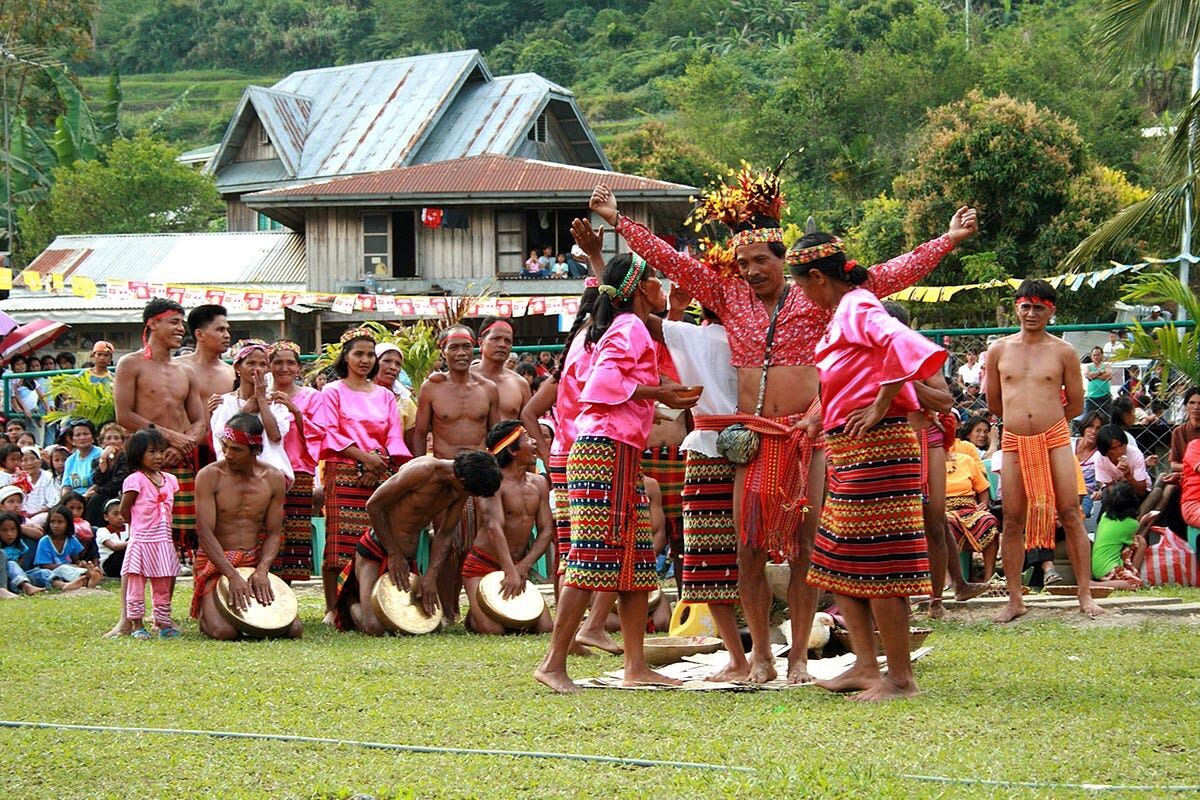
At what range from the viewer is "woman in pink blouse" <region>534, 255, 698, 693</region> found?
670cm

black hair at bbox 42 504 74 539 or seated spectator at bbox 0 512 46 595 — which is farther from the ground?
black hair at bbox 42 504 74 539

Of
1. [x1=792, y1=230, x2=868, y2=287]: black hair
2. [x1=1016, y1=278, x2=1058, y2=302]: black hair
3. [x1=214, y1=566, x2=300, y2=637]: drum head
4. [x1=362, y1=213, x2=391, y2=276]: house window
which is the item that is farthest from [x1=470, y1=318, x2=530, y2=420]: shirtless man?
[x1=362, y1=213, x2=391, y2=276]: house window

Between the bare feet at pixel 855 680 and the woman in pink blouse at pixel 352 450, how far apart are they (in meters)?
4.42

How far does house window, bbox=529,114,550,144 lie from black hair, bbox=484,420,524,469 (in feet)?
104

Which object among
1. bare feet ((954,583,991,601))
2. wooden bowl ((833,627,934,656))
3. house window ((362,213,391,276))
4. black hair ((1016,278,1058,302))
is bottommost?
wooden bowl ((833,627,934,656))

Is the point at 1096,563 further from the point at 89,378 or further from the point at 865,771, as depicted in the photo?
the point at 89,378

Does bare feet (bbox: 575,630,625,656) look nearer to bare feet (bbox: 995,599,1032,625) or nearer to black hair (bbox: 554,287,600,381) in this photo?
black hair (bbox: 554,287,600,381)

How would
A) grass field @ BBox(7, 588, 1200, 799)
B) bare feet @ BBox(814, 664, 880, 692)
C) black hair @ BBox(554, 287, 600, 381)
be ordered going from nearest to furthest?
grass field @ BBox(7, 588, 1200, 799), bare feet @ BBox(814, 664, 880, 692), black hair @ BBox(554, 287, 600, 381)

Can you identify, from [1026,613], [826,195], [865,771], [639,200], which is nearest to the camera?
[865,771]

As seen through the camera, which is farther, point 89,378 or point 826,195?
point 826,195

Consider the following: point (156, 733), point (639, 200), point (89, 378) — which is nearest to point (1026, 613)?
point (156, 733)

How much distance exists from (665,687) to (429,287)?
95.0ft

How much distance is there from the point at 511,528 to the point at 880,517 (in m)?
4.20

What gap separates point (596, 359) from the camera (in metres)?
6.87
